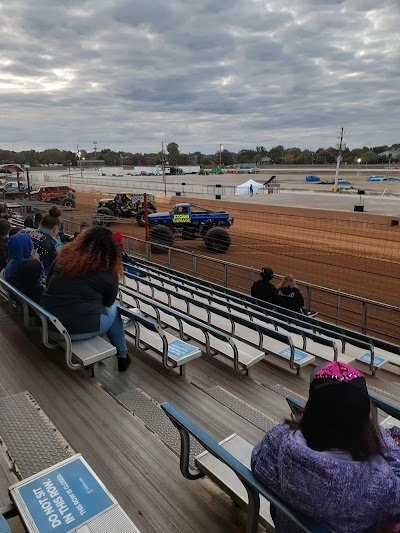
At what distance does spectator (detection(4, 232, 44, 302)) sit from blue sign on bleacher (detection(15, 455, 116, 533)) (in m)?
2.66

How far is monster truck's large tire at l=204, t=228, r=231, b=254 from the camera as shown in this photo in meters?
15.5

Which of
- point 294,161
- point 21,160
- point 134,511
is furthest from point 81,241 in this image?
point 294,161

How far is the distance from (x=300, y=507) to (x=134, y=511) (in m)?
1.41

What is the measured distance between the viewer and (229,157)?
521 ft

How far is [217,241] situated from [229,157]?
149 m

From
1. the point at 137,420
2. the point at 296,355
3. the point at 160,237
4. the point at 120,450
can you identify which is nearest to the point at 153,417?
the point at 137,420

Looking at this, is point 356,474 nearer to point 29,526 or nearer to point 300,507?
point 300,507

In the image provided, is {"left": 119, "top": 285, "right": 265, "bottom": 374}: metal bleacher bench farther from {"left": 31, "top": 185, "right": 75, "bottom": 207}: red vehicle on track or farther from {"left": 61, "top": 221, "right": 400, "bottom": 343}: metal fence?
{"left": 31, "top": 185, "right": 75, "bottom": 207}: red vehicle on track

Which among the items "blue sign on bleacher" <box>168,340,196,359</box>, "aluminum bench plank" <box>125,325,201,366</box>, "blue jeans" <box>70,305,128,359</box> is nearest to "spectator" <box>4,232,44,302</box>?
"blue jeans" <box>70,305,128,359</box>

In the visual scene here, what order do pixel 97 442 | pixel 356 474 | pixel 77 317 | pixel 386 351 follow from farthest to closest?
pixel 386 351
pixel 77 317
pixel 97 442
pixel 356 474

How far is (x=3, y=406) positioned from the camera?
3627mm

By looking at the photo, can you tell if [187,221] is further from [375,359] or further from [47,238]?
[375,359]

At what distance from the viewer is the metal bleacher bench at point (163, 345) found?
416cm

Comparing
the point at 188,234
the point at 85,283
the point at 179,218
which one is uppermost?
the point at 85,283
